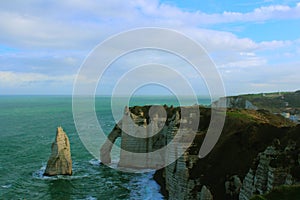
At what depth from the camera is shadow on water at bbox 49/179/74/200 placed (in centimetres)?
3977

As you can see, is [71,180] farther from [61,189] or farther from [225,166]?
[225,166]

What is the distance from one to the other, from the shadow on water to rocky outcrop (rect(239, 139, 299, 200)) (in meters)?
24.6

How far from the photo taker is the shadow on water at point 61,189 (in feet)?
130

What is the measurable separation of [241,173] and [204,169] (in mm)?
3833

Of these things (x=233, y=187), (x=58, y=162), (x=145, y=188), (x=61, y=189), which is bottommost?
(x=61, y=189)

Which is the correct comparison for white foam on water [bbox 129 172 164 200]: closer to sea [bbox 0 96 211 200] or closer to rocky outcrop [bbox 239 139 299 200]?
sea [bbox 0 96 211 200]

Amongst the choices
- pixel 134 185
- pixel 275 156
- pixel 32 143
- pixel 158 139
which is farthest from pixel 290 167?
pixel 32 143

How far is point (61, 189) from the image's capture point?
42188mm

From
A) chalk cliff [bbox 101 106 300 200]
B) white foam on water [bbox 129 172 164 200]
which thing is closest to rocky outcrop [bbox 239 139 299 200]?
chalk cliff [bbox 101 106 300 200]

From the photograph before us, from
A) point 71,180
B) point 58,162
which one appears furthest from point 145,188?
point 58,162

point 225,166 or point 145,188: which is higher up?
point 225,166

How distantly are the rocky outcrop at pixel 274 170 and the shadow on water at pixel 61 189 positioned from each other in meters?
24.6

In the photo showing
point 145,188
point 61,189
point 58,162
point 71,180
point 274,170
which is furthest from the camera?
point 58,162

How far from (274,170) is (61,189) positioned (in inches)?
1166
